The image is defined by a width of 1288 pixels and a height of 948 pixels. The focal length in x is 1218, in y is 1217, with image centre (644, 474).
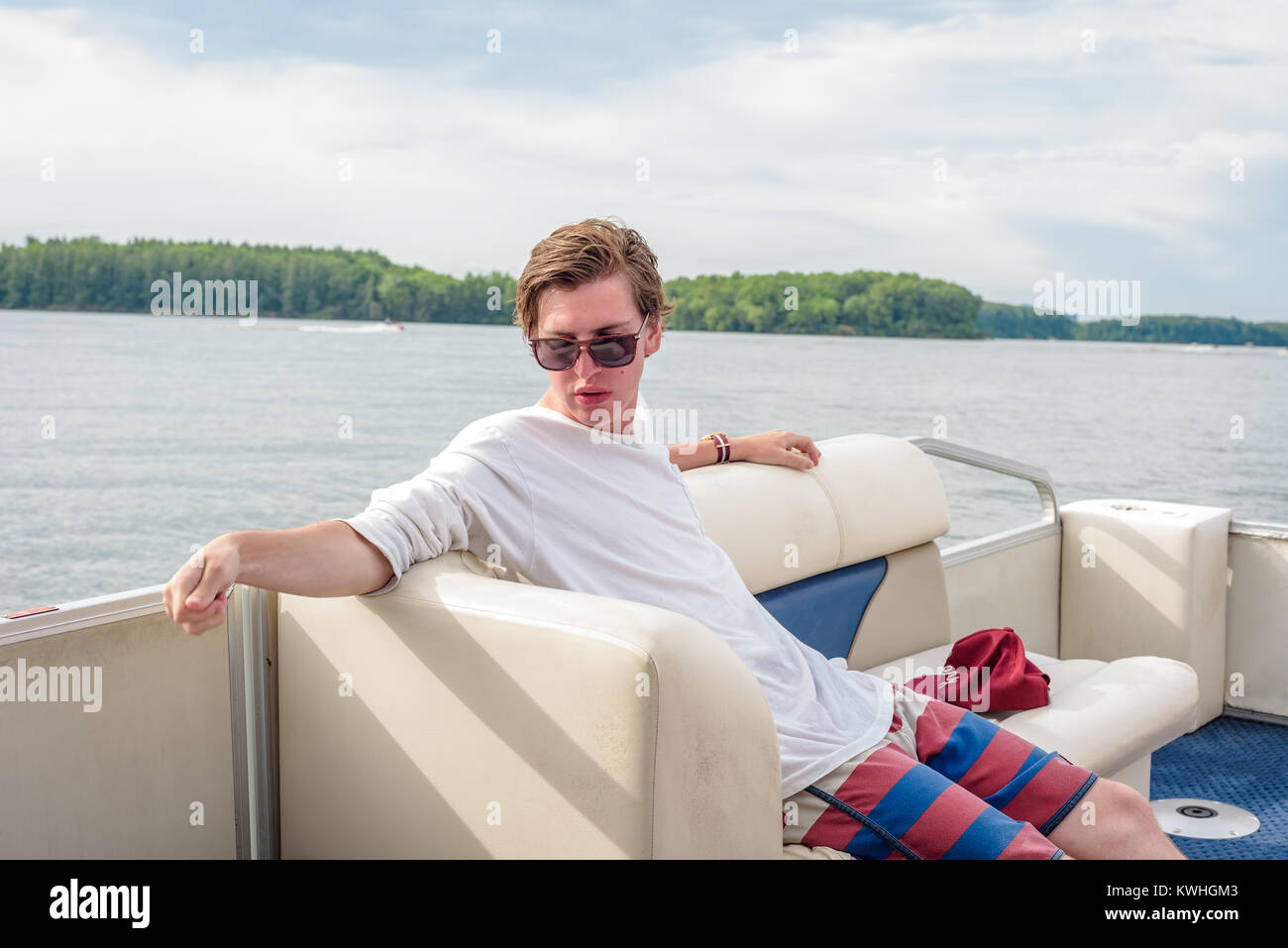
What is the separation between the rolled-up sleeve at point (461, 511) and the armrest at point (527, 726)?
1.6 inches

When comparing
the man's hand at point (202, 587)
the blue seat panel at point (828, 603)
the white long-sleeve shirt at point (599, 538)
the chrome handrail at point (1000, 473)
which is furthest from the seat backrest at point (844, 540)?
the man's hand at point (202, 587)

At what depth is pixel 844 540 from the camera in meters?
2.60

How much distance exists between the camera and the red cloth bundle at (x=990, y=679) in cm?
236

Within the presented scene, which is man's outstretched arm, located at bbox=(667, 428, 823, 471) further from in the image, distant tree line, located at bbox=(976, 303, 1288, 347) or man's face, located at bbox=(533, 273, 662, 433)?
distant tree line, located at bbox=(976, 303, 1288, 347)

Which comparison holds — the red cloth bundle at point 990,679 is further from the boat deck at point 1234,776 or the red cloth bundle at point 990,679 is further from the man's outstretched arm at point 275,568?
the man's outstretched arm at point 275,568

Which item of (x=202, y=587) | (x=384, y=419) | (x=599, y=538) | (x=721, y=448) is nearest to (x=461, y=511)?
(x=599, y=538)

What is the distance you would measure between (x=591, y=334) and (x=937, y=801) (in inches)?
30.9

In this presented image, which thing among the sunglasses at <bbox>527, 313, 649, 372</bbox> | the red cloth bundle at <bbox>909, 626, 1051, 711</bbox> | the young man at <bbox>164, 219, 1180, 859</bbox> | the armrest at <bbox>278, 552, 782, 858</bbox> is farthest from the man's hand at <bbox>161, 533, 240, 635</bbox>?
the red cloth bundle at <bbox>909, 626, 1051, 711</bbox>

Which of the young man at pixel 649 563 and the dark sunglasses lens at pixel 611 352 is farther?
the dark sunglasses lens at pixel 611 352

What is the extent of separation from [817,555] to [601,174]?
40.2 meters

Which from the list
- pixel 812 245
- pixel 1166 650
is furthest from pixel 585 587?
pixel 812 245

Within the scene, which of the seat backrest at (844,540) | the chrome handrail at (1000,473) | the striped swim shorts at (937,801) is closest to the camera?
the striped swim shorts at (937,801)

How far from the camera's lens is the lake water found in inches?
1004
